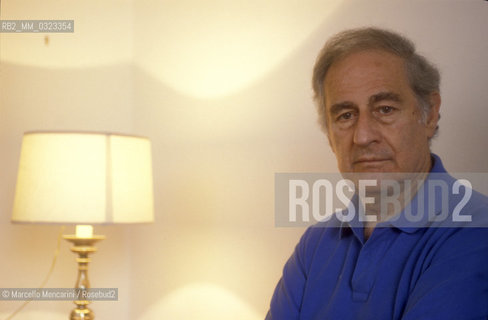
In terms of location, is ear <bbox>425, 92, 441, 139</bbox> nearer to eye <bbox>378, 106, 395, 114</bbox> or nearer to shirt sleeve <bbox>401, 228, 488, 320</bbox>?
eye <bbox>378, 106, 395, 114</bbox>

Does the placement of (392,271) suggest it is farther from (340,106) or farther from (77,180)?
(77,180)

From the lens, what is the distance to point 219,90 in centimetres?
170

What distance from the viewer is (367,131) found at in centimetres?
111

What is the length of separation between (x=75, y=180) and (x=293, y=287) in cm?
60

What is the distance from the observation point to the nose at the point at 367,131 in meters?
1.11

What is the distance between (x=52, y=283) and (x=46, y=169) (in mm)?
498

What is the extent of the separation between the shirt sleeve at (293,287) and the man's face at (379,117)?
0.73 feet

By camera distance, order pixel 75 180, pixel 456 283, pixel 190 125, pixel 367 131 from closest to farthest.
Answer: pixel 456 283 → pixel 367 131 → pixel 75 180 → pixel 190 125

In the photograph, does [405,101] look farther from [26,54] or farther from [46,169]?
[26,54]

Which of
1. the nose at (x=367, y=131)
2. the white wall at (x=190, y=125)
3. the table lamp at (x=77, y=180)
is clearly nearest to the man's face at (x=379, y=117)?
the nose at (x=367, y=131)

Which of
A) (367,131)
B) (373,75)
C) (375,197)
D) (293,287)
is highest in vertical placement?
(373,75)

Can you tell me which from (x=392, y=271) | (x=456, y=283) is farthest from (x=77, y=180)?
(x=456, y=283)

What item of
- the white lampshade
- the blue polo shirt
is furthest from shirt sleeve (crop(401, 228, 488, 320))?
the white lampshade

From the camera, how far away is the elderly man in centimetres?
96
